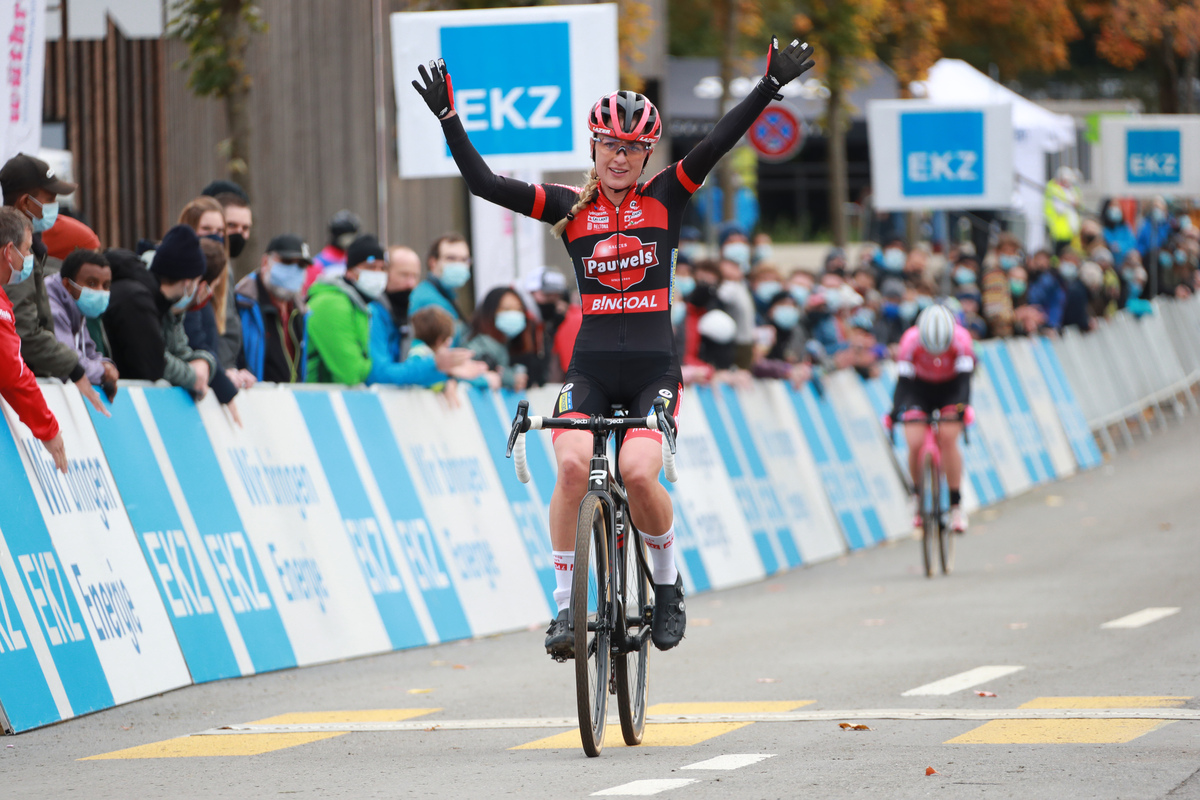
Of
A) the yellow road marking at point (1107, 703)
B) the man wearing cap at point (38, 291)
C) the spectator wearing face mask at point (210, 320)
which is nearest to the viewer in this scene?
the yellow road marking at point (1107, 703)

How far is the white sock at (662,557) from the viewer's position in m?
7.68

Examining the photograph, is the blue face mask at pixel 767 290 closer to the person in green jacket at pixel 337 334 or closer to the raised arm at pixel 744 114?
the person in green jacket at pixel 337 334

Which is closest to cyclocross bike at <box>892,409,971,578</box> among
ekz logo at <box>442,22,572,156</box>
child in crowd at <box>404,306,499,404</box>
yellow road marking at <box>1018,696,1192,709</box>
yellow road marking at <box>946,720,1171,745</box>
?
ekz logo at <box>442,22,572,156</box>

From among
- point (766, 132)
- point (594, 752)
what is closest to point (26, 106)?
point (594, 752)

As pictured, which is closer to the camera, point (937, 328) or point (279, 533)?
point (279, 533)

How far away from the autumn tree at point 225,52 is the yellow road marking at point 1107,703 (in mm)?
8209

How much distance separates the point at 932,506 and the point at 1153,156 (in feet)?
51.1

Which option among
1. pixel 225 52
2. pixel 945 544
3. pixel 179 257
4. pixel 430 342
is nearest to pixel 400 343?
pixel 430 342

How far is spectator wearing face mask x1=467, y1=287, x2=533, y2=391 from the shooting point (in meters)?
13.4

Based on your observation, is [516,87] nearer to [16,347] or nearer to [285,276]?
[285,276]

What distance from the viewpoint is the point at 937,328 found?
15.7 m

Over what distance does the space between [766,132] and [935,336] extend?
14.5 meters

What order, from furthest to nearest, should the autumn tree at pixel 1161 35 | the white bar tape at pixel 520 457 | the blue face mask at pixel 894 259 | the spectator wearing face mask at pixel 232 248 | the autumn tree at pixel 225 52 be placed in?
the autumn tree at pixel 1161 35, the blue face mask at pixel 894 259, the autumn tree at pixel 225 52, the spectator wearing face mask at pixel 232 248, the white bar tape at pixel 520 457

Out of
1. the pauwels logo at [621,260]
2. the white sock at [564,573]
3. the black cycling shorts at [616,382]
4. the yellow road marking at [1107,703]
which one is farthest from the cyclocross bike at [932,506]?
the white sock at [564,573]
